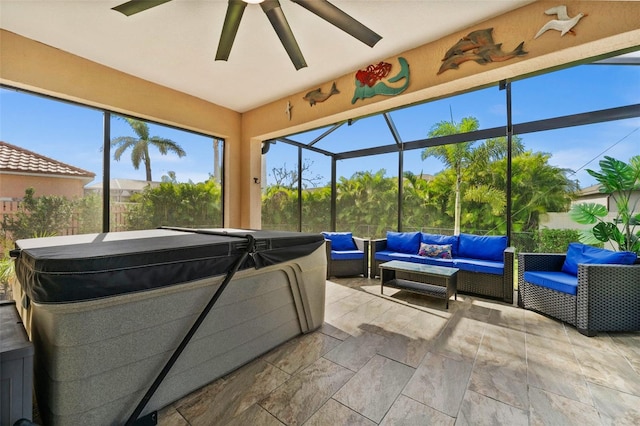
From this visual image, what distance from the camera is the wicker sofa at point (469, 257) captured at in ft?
12.2

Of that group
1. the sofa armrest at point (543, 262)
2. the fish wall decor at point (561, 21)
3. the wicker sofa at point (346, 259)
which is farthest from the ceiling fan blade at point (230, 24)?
the sofa armrest at point (543, 262)

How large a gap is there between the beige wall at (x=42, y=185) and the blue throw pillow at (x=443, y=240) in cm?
522

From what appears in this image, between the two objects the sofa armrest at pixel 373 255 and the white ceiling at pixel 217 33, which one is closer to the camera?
the white ceiling at pixel 217 33

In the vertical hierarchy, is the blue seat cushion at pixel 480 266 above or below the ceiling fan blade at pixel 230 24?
below

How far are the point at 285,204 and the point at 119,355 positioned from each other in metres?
4.81

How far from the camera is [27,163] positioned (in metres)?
3.17

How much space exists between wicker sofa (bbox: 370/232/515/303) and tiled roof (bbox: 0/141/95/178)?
463 centimetres

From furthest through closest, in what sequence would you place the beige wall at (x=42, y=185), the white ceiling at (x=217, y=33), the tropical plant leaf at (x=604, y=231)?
the tropical plant leaf at (x=604, y=231) → the beige wall at (x=42, y=185) → the white ceiling at (x=217, y=33)

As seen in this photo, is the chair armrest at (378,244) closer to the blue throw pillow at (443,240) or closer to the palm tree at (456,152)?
the blue throw pillow at (443,240)

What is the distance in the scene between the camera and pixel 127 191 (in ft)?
13.0

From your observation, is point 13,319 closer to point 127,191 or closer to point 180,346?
point 180,346

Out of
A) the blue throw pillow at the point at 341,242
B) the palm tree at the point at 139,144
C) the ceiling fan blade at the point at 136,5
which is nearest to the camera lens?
the ceiling fan blade at the point at 136,5

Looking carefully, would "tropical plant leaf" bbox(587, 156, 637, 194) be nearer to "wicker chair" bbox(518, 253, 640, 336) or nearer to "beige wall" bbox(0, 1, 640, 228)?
"wicker chair" bbox(518, 253, 640, 336)

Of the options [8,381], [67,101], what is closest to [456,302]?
[8,381]
